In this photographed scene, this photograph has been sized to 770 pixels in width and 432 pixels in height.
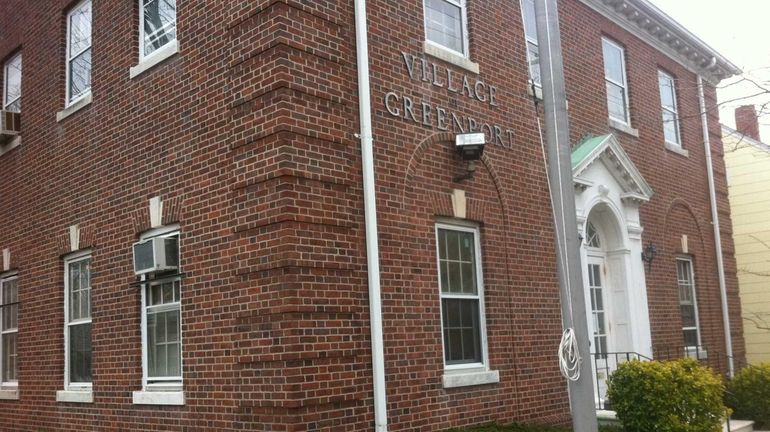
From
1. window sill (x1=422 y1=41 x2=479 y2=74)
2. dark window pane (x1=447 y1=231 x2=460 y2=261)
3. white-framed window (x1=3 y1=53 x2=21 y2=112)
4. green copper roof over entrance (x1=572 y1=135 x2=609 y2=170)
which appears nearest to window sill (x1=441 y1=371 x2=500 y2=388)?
dark window pane (x1=447 y1=231 x2=460 y2=261)

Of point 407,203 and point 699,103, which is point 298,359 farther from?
point 699,103

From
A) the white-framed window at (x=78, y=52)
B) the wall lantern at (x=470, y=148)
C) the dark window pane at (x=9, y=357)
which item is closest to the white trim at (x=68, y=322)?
the dark window pane at (x=9, y=357)

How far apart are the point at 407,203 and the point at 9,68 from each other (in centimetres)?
862

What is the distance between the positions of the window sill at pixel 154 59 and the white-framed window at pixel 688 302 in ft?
33.0

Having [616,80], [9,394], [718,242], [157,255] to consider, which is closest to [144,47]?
[157,255]

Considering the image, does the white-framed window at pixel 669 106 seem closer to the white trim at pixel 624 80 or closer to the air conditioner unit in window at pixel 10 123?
the white trim at pixel 624 80

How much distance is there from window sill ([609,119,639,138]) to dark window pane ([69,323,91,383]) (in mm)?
8929

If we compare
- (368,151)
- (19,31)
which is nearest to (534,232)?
(368,151)

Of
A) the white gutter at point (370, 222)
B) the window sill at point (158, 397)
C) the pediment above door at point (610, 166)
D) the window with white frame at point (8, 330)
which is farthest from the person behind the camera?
the window with white frame at point (8, 330)

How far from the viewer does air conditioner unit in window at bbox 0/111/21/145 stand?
504 inches

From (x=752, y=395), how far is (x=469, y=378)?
6148 millimetres

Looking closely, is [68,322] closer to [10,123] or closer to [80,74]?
[80,74]

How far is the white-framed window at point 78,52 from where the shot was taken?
450 inches

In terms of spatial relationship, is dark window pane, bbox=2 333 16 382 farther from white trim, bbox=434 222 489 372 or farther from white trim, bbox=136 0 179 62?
white trim, bbox=434 222 489 372
